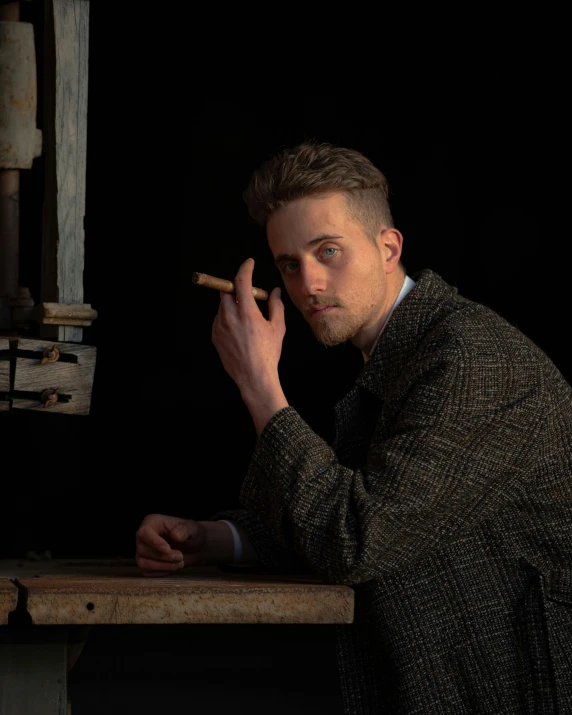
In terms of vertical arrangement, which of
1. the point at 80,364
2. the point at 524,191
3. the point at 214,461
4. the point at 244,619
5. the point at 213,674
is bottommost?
the point at 213,674

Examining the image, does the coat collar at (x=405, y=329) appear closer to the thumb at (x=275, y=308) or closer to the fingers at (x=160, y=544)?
the thumb at (x=275, y=308)

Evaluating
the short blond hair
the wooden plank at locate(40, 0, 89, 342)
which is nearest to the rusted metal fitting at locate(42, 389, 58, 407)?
the wooden plank at locate(40, 0, 89, 342)

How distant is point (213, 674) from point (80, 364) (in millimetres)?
1838

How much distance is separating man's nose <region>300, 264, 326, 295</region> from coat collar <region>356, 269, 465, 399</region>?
0.17 meters

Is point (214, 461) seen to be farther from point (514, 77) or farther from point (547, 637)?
point (547, 637)

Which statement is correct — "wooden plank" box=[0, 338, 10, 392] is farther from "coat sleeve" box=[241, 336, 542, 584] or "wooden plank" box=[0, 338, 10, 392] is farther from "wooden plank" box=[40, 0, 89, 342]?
"coat sleeve" box=[241, 336, 542, 584]

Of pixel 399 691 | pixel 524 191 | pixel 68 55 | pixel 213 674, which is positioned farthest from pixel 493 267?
pixel 399 691

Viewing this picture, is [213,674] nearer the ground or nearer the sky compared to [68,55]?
nearer the ground

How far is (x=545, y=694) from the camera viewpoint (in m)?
2.03

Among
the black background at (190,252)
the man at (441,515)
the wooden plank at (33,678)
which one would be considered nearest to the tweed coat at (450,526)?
the man at (441,515)

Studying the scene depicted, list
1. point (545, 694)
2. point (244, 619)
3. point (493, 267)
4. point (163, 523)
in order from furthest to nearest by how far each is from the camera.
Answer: point (493, 267), point (163, 523), point (545, 694), point (244, 619)

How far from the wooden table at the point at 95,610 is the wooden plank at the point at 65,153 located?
78 cm

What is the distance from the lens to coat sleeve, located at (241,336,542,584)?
6.41 ft

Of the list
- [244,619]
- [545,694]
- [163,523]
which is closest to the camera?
[244,619]
